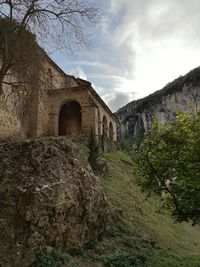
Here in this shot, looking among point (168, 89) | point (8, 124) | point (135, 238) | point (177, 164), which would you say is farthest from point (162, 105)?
point (177, 164)

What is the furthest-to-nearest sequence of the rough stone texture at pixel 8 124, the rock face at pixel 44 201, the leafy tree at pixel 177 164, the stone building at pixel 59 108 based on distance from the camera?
the stone building at pixel 59 108
the rough stone texture at pixel 8 124
the leafy tree at pixel 177 164
the rock face at pixel 44 201

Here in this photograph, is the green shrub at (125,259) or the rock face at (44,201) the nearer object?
the rock face at (44,201)

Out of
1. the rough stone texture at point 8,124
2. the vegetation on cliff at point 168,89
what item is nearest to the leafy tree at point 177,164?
the rough stone texture at point 8,124

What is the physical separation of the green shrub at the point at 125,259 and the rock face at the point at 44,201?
0.97m

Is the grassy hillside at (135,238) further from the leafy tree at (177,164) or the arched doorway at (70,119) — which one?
the arched doorway at (70,119)

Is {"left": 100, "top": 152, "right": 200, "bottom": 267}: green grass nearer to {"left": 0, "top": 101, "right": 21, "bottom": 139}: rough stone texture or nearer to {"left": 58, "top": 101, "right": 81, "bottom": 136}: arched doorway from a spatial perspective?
{"left": 0, "top": 101, "right": 21, "bottom": 139}: rough stone texture

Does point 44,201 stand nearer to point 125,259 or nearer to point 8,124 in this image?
point 125,259

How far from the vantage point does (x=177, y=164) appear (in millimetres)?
11281

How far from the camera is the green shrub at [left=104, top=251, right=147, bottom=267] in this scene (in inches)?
362

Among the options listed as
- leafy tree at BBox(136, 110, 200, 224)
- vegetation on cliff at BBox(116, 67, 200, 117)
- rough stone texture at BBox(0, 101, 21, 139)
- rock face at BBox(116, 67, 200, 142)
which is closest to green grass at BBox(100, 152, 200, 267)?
leafy tree at BBox(136, 110, 200, 224)

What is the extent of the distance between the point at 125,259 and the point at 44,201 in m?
3.03

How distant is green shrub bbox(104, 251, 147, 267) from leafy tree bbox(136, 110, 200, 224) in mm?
2202

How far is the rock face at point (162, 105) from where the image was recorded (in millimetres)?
62969

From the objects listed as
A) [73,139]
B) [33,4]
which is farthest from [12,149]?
[73,139]
